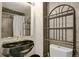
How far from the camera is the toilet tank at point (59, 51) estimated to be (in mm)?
1479

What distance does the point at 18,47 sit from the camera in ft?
5.08

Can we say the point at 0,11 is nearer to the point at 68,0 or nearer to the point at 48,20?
the point at 48,20

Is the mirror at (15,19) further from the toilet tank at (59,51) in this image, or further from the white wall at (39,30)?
the toilet tank at (59,51)

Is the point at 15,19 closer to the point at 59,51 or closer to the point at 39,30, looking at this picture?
the point at 39,30

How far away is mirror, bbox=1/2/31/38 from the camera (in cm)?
152

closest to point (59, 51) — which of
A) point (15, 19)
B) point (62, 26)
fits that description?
point (62, 26)

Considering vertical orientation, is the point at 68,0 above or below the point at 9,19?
above

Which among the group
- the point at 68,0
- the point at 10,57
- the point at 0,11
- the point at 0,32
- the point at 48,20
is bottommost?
the point at 10,57

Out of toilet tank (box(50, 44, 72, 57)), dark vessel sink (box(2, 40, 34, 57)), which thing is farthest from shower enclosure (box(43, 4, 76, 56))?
dark vessel sink (box(2, 40, 34, 57))

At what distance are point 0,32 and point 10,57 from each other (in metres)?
0.31

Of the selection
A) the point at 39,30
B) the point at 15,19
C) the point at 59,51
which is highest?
the point at 15,19

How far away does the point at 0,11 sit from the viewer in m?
1.52

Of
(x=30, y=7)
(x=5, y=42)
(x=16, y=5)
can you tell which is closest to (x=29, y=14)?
(x=30, y=7)

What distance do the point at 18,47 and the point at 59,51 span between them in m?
0.46
